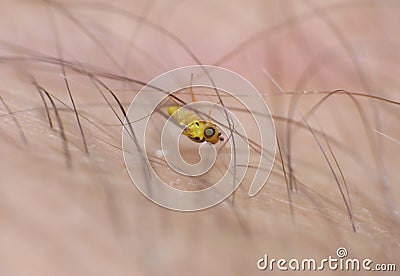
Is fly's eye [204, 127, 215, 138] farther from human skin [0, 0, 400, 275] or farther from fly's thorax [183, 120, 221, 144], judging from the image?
human skin [0, 0, 400, 275]

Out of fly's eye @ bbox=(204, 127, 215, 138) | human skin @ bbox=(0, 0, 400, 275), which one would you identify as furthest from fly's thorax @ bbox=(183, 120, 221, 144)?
human skin @ bbox=(0, 0, 400, 275)

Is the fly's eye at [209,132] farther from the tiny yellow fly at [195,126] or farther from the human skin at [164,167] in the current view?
the human skin at [164,167]

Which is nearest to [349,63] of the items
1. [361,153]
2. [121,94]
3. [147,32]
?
[361,153]

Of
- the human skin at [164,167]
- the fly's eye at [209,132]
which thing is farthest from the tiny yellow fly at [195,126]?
the human skin at [164,167]

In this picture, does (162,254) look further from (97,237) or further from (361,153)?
(361,153)

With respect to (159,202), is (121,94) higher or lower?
higher
